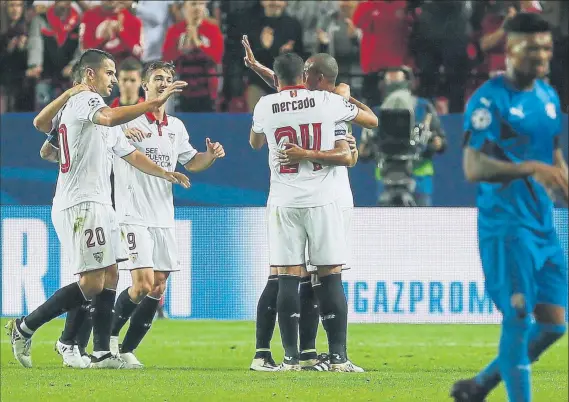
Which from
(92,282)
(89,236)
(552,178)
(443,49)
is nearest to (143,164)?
(89,236)

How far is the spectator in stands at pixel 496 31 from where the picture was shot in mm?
14570

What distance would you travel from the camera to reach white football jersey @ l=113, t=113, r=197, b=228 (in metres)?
9.93

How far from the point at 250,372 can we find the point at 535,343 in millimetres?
3227

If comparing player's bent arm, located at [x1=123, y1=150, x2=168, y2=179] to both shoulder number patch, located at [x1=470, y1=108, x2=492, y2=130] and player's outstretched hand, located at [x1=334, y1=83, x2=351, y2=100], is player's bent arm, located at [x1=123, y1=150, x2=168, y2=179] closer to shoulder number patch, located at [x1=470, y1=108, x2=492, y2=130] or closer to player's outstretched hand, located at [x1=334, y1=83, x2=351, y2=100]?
player's outstretched hand, located at [x1=334, y1=83, x2=351, y2=100]

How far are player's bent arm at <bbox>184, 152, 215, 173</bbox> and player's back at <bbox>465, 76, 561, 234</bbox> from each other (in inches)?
162

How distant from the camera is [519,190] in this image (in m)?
6.25

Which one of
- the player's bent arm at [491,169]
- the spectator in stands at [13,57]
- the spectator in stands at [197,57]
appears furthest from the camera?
the spectator in stands at [13,57]

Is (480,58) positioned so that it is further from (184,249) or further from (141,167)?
(141,167)

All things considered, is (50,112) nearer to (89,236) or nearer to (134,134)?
(134,134)

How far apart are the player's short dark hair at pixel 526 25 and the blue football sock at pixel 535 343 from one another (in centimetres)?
140

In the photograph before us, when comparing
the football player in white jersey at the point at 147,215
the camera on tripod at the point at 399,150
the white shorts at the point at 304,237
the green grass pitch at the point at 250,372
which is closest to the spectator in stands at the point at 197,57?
the camera on tripod at the point at 399,150

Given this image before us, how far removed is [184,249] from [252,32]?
2.75 m

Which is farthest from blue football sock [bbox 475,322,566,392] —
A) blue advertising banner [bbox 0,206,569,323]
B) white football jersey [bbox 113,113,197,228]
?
blue advertising banner [bbox 0,206,569,323]

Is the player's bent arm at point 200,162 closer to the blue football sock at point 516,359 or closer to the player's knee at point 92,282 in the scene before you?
the player's knee at point 92,282
